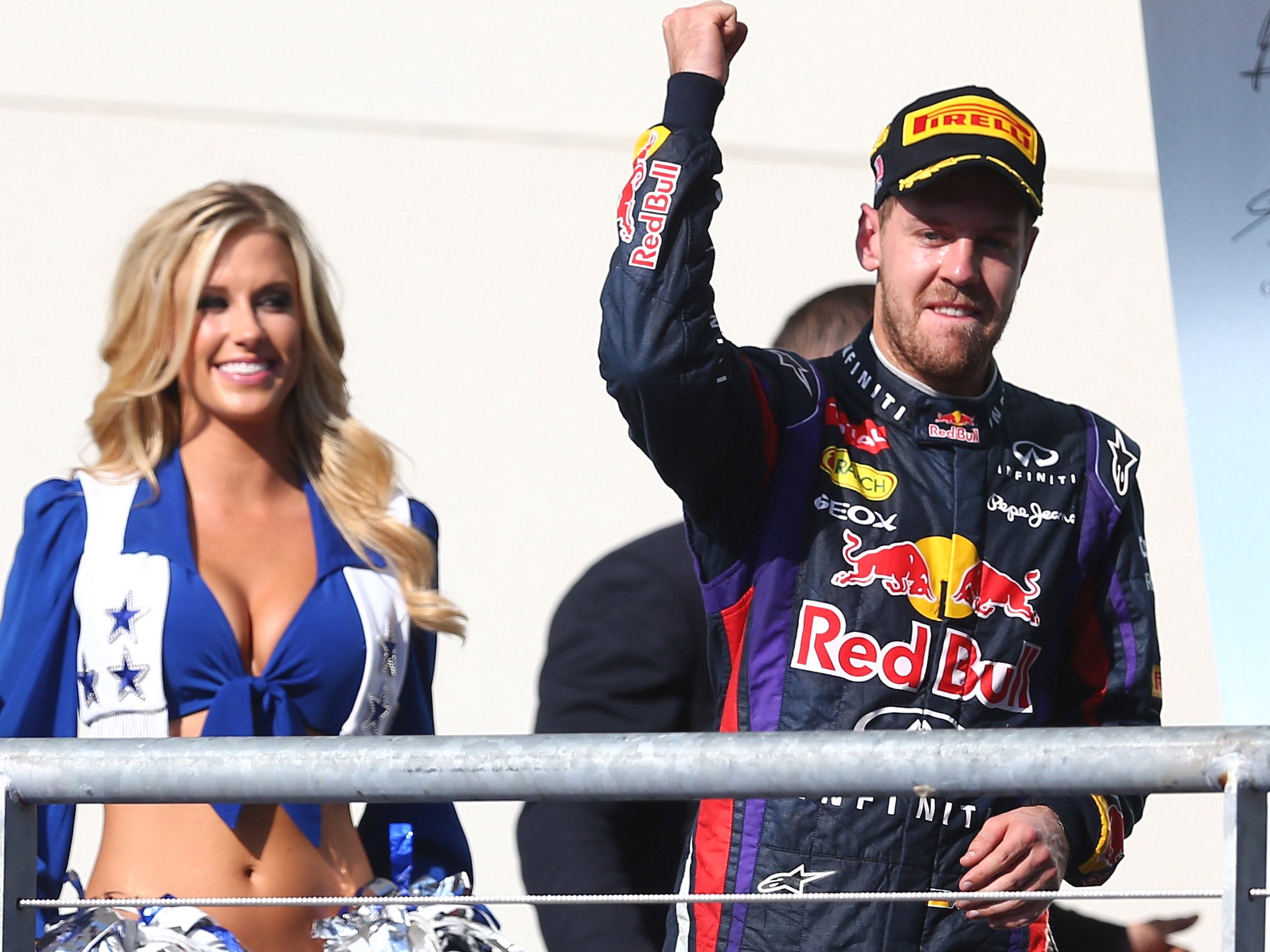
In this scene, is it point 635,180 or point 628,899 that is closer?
point 628,899

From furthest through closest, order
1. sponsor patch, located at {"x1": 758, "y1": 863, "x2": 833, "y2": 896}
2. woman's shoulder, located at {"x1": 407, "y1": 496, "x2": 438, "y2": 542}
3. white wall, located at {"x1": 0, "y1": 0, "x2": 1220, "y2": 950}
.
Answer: white wall, located at {"x1": 0, "y1": 0, "x2": 1220, "y2": 950} → woman's shoulder, located at {"x1": 407, "y1": 496, "x2": 438, "y2": 542} → sponsor patch, located at {"x1": 758, "y1": 863, "x2": 833, "y2": 896}

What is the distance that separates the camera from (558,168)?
445 cm

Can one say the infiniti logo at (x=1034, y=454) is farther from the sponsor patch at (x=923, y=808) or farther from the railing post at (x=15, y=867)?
the railing post at (x=15, y=867)

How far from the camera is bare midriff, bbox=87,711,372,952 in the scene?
221cm

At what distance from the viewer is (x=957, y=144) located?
1886 mm

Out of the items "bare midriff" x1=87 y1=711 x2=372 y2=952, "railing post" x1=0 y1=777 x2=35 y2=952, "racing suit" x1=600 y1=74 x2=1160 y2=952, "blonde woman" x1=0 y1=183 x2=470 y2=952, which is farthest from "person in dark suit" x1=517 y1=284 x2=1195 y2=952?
"railing post" x1=0 y1=777 x2=35 y2=952

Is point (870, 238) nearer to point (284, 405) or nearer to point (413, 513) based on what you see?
point (413, 513)

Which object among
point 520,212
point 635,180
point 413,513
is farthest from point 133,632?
point 520,212

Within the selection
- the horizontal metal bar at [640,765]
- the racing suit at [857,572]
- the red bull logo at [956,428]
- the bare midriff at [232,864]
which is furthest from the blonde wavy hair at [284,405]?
the horizontal metal bar at [640,765]

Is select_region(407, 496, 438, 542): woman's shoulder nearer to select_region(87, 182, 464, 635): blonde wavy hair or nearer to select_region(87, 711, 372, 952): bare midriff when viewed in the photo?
select_region(87, 182, 464, 635): blonde wavy hair

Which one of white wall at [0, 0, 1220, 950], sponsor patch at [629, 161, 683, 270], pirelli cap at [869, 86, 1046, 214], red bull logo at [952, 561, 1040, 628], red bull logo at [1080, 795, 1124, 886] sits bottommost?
red bull logo at [1080, 795, 1124, 886]

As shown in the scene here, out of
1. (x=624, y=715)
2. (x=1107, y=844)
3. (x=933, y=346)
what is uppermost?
(x=933, y=346)

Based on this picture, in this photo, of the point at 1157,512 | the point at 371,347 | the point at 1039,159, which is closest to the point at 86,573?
the point at 1039,159

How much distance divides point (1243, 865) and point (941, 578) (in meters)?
0.67
